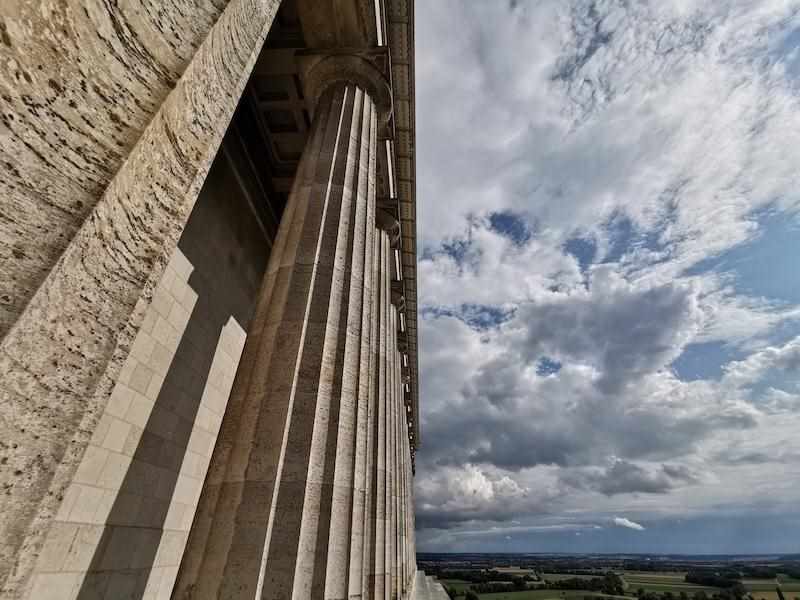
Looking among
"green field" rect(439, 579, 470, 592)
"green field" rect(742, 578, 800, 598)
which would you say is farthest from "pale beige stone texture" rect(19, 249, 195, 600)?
"green field" rect(742, 578, 800, 598)

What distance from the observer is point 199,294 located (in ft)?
45.1

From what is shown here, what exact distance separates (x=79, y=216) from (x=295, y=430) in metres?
5.50

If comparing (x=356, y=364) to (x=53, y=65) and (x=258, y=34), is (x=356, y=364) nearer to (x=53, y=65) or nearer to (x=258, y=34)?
(x=258, y=34)

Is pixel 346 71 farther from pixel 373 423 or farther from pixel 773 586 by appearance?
pixel 773 586

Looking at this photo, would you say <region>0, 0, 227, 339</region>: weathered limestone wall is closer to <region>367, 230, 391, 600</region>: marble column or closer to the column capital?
<region>367, 230, 391, 600</region>: marble column

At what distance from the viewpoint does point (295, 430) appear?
754 cm

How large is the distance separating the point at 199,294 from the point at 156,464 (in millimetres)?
5333

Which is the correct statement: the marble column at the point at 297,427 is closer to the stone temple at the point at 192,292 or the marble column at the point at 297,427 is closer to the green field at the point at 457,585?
the stone temple at the point at 192,292

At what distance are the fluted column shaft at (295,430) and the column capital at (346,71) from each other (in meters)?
5.02

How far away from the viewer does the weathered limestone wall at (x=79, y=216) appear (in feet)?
8.32

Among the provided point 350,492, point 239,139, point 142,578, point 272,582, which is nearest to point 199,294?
point 239,139

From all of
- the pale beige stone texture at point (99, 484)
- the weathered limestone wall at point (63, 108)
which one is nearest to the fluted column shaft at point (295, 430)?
the pale beige stone texture at point (99, 484)

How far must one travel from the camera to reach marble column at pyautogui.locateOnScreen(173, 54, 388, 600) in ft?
21.3

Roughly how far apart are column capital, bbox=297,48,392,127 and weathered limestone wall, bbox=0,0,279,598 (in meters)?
10.9
